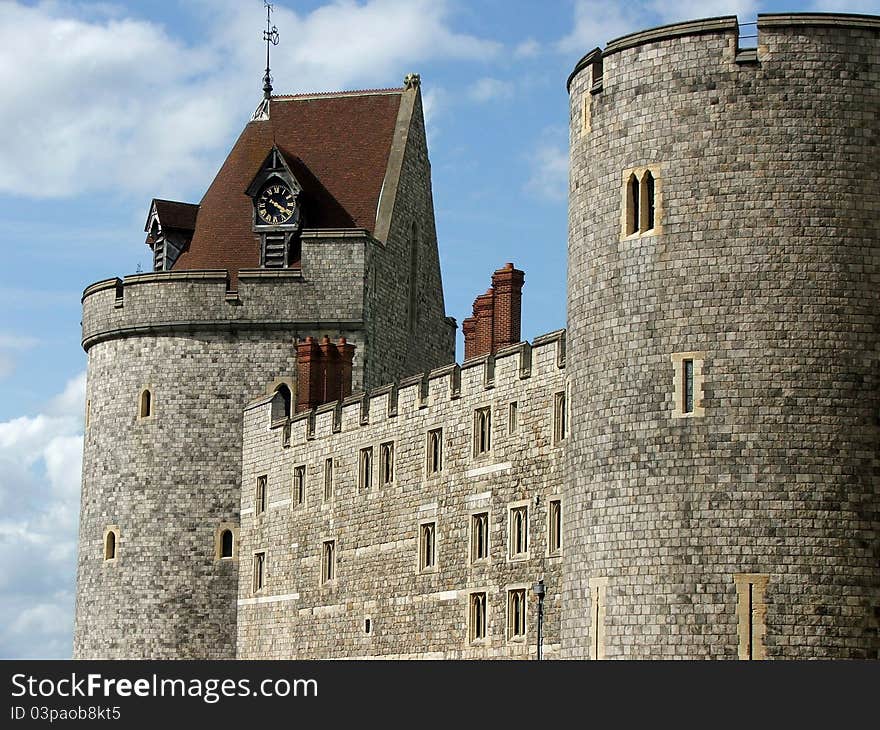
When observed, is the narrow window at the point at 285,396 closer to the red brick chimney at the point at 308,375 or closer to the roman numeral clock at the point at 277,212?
the red brick chimney at the point at 308,375

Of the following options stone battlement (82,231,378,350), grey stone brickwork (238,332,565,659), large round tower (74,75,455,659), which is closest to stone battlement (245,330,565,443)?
grey stone brickwork (238,332,565,659)

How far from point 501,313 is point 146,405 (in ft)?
47.8

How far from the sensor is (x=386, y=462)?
56.5 m

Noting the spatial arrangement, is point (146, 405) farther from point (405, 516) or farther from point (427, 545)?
point (427, 545)

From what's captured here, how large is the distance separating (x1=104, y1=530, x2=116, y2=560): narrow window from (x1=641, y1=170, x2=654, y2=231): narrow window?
2795 cm

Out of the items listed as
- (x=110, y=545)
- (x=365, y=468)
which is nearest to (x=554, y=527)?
(x=365, y=468)

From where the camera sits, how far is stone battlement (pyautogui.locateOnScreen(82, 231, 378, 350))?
2532 inches

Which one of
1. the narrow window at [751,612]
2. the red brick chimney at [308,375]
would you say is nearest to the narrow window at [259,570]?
the red brick chimney at [308,375]

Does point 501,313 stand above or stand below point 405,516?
above

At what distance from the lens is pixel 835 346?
130 ft

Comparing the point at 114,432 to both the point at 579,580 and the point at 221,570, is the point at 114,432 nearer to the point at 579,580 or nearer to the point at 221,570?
the point at 221,570

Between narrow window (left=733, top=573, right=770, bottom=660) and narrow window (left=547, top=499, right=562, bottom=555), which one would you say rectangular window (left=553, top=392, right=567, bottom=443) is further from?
narrow window (left=733, top=573, right=770, bottom=660)

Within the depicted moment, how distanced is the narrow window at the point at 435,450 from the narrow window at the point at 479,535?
2363mm
